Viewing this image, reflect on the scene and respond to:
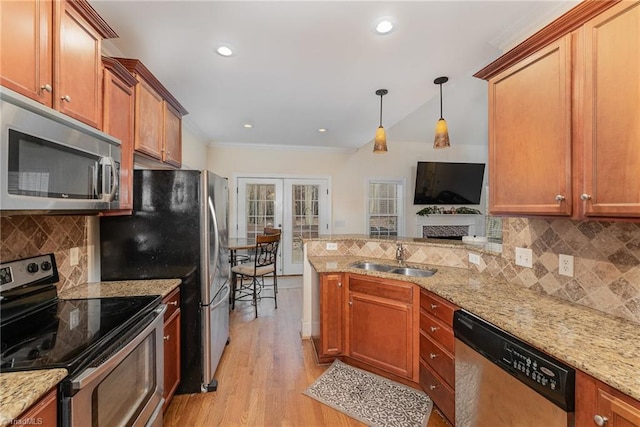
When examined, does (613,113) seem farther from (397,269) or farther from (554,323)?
(397,269)

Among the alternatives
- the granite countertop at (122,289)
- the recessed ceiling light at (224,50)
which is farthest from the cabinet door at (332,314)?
the recessed ceiling light at (224,50)

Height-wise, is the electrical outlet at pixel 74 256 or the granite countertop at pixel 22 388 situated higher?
the electrical outlet at pixel 74 256

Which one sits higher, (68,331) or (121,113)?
(121,113)

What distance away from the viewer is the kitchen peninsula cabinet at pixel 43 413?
2.58 ft

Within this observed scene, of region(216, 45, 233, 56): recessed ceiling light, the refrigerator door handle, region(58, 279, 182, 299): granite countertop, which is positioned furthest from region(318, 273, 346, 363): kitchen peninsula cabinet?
region(216, 45, 233, 56): recessed ceiling light

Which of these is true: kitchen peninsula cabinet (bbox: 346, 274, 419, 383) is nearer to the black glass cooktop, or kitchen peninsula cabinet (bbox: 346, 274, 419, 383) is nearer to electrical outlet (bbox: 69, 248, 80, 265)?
the black glass cooktop

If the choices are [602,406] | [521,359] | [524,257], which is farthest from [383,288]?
[602,406]

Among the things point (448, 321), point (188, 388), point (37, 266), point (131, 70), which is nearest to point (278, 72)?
point (131, 70)

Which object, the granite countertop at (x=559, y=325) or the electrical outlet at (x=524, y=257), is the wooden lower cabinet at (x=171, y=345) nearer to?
the granite countertop at (x=559, y=325)

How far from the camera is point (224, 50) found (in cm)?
207

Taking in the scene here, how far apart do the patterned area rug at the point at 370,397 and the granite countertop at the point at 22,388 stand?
1.65m

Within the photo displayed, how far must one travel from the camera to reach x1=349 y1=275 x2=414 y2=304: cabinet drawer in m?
2.04

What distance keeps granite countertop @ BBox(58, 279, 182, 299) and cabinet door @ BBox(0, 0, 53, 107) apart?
3.61ft

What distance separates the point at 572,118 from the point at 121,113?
2.38m
